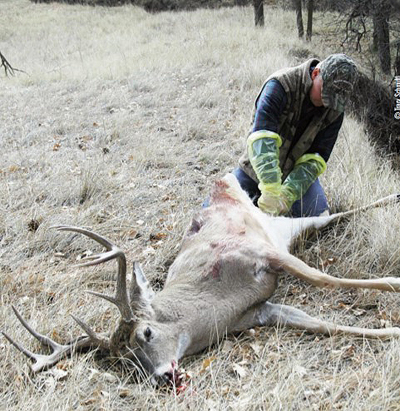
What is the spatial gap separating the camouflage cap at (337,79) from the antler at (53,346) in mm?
2439

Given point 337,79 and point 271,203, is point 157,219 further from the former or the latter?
point 337,79

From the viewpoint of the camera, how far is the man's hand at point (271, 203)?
3930mm

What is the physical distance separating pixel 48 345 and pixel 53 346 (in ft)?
0.19

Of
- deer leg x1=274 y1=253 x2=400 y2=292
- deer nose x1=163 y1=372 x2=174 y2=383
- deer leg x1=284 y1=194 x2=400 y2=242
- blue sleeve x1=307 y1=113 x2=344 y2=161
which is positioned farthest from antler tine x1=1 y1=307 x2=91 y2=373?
blue sleeve x1=307 y1=113 x2=344 y2=161

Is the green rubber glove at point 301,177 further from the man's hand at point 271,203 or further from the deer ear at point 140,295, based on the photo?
the deer ear at point 140,295

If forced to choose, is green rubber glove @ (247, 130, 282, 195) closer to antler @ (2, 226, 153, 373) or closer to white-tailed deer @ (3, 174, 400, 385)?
white-tailed deer @ (3, 174, 400, 385)

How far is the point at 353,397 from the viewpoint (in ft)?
7.75

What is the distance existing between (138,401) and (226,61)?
9099 mm

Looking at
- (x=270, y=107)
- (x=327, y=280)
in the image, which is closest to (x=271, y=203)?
(x=270, y=107)

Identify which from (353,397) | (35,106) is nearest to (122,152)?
(35,106)

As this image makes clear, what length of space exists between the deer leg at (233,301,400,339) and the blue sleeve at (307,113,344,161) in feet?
5.84

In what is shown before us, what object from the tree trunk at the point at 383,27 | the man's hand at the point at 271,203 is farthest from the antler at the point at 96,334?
the tree trunk at the point at 383,27

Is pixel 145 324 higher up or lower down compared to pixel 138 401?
higher up

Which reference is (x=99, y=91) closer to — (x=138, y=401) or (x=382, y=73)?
(x=382, y=73)
